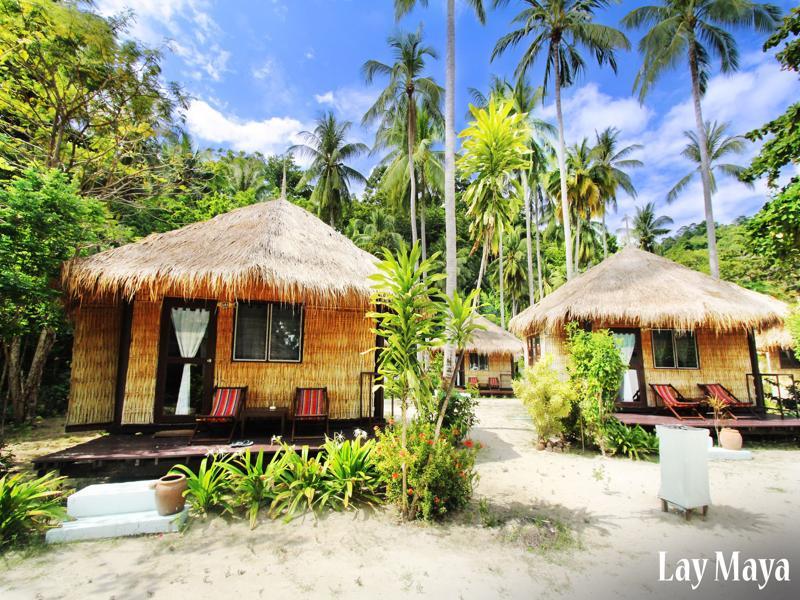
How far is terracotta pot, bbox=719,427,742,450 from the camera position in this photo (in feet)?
22.5

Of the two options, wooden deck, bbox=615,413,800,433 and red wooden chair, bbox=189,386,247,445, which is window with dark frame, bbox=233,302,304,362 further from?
wooden deck, bbox=615,413,800,433

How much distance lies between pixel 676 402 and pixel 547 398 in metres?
3.68

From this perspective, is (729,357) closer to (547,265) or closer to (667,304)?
(667,304)

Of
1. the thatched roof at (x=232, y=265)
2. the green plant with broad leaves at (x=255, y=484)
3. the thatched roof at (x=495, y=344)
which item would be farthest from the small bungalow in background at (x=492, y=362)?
the green plant with broad leaves at (x=255, y=484)

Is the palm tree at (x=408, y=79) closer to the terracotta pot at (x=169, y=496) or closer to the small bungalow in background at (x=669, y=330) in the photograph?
the small bungalow in background at (x=669, y=330)

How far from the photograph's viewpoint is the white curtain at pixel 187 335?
641 centimetres

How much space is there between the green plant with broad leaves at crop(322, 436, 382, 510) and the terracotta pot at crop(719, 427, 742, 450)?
684cm

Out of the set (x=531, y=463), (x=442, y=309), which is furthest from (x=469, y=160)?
(x=531, y=463)

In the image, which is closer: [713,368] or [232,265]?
Result: [232,265]

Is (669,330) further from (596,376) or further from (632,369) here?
(596,376)

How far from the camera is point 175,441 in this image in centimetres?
554

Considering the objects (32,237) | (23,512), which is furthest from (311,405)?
(32,237)

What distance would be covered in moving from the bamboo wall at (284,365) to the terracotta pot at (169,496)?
274 centimetres

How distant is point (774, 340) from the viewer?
1311 centimetres
